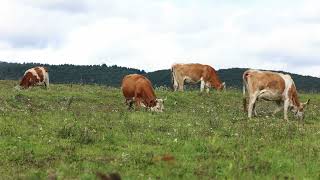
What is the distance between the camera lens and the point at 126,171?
502 inches

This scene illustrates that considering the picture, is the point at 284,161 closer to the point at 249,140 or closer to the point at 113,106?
the point at 249,140

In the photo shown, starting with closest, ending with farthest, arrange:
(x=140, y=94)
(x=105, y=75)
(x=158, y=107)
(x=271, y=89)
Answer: (x=271, y=89) → (x=158, y=107) → (x=140, y=94) → (x=105, y=75)

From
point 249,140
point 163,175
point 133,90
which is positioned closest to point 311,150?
point 249,140

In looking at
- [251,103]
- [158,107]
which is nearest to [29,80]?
[158,107]

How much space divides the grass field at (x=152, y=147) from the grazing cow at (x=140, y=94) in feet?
8.64

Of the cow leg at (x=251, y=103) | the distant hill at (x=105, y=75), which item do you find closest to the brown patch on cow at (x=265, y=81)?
the cow leg at (x=251, y=103)

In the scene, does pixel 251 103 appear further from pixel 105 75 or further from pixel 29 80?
pixel 105 75

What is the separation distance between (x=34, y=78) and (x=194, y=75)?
38.4ft

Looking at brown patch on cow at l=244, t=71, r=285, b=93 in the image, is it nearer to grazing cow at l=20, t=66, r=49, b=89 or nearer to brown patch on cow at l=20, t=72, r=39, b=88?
grazing cow at l=20, t=66, r=49, b=89

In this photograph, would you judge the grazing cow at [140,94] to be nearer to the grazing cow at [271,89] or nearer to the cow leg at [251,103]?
the cow leg at [251,103]

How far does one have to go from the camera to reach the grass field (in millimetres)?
12875

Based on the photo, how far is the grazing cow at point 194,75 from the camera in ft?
132

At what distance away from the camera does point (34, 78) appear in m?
40.5

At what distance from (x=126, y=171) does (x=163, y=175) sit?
87cm
